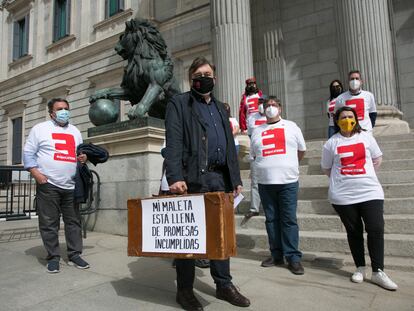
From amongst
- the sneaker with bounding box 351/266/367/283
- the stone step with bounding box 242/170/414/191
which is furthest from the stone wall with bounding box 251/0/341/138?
the sneaker with bounding box 351/266/367/283

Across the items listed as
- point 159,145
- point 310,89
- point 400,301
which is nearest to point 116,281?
point 400,301

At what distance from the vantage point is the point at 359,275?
3736mm

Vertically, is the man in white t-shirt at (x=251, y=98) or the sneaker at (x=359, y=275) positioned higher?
the man in white t-shirt at (x=251, y=98)

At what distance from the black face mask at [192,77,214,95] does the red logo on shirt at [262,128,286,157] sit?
4.58 ft

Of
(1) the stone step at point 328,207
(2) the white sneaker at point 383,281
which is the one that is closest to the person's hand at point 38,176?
(1) the stone step at point 328,207

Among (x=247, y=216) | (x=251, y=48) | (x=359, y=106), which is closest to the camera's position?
(x=247, y=216)

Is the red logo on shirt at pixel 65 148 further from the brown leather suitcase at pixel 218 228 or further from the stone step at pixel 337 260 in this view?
the stone step at pixel 337 260

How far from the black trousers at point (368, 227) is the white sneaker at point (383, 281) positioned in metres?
0.06

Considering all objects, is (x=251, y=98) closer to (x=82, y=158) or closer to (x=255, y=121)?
(x=255, y=121)

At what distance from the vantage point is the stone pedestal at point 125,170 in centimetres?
646

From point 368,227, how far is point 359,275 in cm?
48

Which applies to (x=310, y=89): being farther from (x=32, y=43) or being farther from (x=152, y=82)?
(x=32, y=43)

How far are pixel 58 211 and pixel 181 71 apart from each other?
12.5 meters

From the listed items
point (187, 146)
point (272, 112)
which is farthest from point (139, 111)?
point (187, 146)
